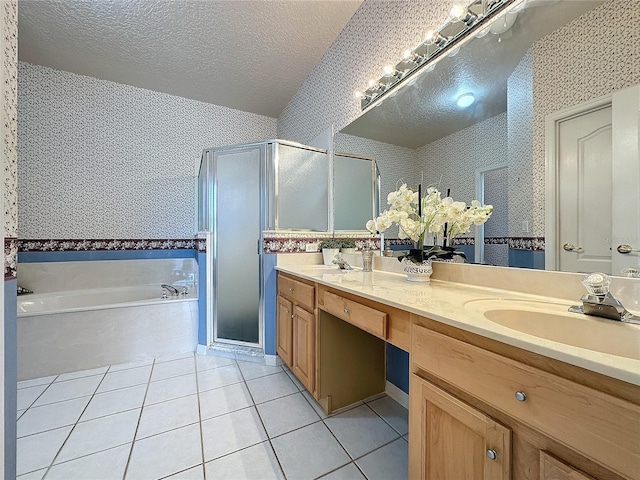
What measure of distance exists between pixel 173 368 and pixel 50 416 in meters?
0.69

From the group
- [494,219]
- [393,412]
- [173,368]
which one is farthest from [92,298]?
[494,219]

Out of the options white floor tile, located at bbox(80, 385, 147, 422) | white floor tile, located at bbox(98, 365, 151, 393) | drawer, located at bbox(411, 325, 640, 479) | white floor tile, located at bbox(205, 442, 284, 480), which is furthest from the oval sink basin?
white floor tile, located at bbox(98, 365, 151, 393)

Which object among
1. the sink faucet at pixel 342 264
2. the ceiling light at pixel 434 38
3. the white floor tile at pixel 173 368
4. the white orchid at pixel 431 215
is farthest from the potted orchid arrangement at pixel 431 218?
the white floor tile at pixel 173 368

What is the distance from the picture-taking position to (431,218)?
4.27 ft

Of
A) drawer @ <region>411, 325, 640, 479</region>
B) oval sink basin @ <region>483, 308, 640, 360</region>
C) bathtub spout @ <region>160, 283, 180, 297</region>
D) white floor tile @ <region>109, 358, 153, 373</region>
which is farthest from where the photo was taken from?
bathtub spout @ <region>160, 283, 180, 297</region>

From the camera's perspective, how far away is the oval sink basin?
663 mm

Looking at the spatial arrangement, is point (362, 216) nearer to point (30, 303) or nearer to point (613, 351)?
point (613, 351)

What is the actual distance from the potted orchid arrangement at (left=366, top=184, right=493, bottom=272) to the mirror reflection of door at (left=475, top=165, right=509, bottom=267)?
1.3 inches

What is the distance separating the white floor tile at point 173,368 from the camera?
195 centimetres

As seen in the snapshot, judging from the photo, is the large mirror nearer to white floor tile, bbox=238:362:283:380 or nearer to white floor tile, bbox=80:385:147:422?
white floor tile, bbox=238:362:283:380

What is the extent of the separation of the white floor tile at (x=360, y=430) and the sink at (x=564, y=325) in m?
0.90

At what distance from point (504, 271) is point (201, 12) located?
102 inches

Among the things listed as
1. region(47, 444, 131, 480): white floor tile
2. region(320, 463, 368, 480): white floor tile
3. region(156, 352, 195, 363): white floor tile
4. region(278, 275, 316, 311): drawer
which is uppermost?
region(278, 275, 316, 311): drawer

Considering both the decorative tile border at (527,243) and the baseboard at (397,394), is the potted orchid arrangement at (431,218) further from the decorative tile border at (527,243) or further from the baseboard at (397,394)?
the baseboard at (397,394)
